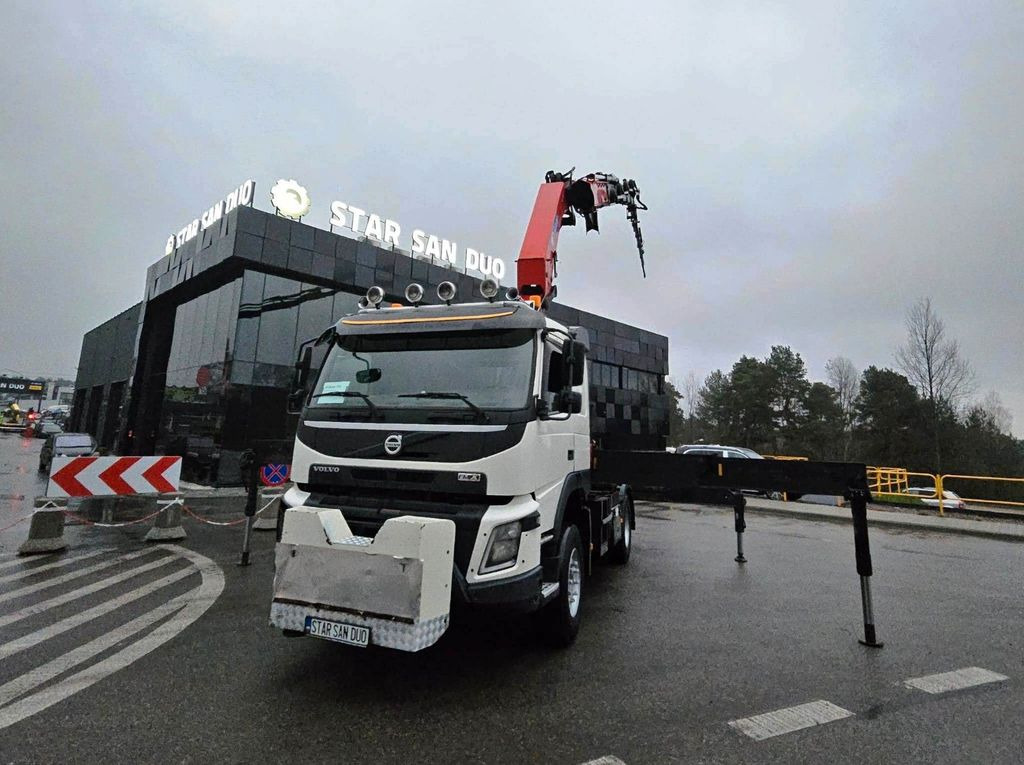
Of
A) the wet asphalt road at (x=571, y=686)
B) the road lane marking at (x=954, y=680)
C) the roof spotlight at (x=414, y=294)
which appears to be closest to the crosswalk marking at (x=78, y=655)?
the wet asphalt road at (x=571, y=686)

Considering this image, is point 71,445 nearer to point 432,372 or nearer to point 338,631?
point 432,372

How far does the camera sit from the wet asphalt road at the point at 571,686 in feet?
9.82

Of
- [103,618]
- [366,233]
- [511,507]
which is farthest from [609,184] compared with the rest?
[366,233]

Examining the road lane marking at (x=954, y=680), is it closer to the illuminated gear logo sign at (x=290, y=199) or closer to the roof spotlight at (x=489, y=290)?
the roof spotlight at (x=489, y=290)

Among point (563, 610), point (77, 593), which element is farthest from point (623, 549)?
point (77, 593)

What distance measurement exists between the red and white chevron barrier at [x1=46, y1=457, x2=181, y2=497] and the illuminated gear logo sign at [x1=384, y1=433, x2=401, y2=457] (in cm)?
644

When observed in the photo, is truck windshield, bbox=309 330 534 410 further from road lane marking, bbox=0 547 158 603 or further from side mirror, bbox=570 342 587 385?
road lane marking, bbox=0 547 158 603

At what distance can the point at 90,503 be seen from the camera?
13039 mm

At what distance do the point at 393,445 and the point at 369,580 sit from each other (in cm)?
106

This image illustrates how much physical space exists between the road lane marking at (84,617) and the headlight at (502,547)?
3.98 metres

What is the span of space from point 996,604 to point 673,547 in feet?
14.9

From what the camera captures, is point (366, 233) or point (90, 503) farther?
point (366, 233)

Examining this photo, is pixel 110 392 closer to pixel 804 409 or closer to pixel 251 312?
pixel 251 312

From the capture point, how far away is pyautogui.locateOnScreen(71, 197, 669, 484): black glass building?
18.6 meters
